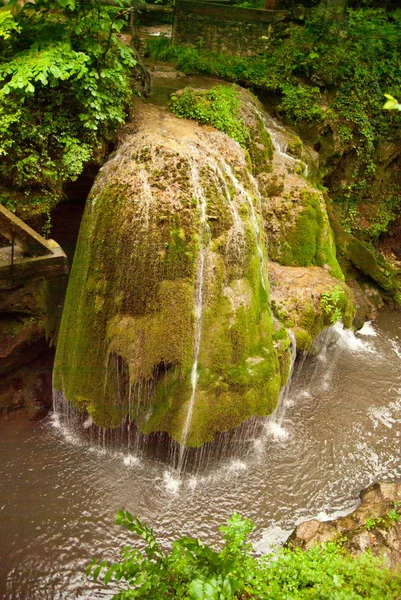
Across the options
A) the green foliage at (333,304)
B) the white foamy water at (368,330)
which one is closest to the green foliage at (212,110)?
the green foliage at (333,304)

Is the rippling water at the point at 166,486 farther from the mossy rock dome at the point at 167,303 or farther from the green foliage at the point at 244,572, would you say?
the green foliage at the point at 244,572

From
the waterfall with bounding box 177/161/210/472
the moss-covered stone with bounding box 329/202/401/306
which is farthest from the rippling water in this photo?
the moss-covered stone with bounding box 329/202/401/306

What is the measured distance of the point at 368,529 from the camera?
4926 mm

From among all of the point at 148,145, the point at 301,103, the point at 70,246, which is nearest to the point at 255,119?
the point at 301,103

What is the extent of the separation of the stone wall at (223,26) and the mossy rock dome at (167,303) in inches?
205

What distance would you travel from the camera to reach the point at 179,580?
3.06 metres

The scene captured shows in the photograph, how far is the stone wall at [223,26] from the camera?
9.80 meters

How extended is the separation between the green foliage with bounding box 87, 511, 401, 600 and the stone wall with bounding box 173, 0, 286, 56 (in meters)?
9.69

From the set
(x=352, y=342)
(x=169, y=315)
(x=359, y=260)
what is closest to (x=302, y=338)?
(x=169, y=315)

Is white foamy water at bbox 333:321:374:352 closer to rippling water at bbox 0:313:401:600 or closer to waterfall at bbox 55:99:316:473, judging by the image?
rippling water at bbox 0:313:401:600

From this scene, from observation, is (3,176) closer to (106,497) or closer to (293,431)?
(106,497)

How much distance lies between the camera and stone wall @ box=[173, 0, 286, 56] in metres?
9.80

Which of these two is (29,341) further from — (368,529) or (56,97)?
(368,529)

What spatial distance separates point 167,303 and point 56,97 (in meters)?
3.02
